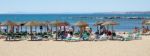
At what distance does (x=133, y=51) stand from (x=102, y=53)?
1.62 metres

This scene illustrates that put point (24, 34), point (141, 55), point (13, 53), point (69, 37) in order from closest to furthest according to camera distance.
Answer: point (141, 55), point (13, 53), point (69, 37), point (24, 34)

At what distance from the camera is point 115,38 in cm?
2320

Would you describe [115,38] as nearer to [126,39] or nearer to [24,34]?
[126,39]

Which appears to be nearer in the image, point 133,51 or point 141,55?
point 141,55

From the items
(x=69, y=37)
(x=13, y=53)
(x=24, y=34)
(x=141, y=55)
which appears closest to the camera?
(x=141, y=55)

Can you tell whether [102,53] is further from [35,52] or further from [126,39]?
[126,39]

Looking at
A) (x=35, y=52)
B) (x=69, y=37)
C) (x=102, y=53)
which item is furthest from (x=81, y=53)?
(x=69, y=37)

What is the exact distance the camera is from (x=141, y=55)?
15172 mm

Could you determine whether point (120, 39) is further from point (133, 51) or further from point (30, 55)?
point (30, 55)

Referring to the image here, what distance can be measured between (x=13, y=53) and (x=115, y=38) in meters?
8.81

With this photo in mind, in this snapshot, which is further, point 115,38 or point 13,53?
point 115,38

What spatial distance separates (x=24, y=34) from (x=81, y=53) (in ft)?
27.8

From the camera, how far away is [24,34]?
77.7 ft

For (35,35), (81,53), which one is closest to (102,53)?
(81,53)
